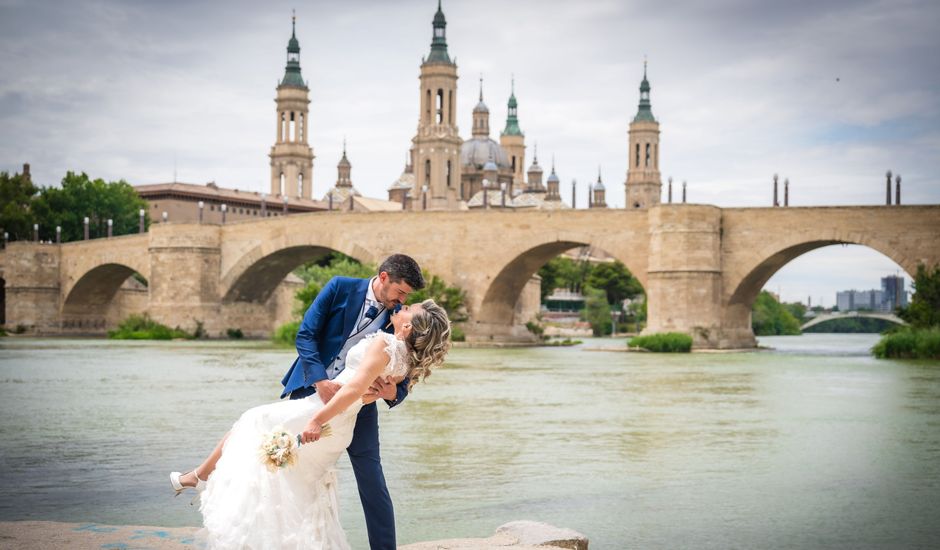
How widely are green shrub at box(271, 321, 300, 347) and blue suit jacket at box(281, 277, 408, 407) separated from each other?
31.0m

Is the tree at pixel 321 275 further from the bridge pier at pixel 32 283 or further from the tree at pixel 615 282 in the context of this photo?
the tree at pixel 615 282

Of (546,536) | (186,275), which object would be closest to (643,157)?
(186,275)

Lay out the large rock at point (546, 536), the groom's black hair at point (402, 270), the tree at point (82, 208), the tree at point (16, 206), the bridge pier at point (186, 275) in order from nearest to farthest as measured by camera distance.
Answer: the groom's black hair at point (402, 270), the large rock at point (546, 536), the bridge pier at point (186, 275), the tree at point (16, 206), the tree at point (82, 208)

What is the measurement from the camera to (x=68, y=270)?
53156 millimetres

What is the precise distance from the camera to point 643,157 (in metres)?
105

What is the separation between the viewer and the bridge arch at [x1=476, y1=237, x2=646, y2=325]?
40.0 metres

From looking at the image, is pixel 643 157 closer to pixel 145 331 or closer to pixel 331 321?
pixel 145 331

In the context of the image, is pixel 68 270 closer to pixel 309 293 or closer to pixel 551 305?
pixel 309 293

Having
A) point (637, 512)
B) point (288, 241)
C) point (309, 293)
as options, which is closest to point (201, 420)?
point (637, 512)

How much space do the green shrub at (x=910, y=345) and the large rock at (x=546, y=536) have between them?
25124mm

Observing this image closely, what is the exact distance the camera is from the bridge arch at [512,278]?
39978 mm

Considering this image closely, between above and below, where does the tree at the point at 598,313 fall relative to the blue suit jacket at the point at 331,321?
below

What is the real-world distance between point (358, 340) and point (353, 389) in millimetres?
482

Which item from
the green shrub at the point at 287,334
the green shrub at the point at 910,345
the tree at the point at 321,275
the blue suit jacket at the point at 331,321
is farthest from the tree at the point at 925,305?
the blue suit jacket at the point at 331,321
